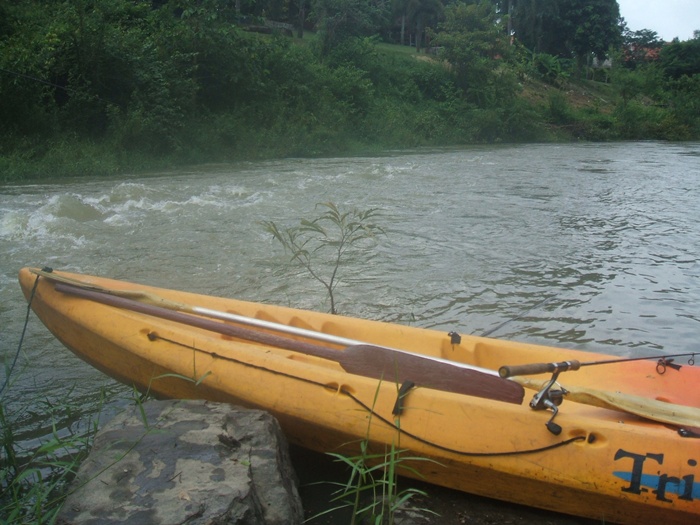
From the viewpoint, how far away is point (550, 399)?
2.49 metres

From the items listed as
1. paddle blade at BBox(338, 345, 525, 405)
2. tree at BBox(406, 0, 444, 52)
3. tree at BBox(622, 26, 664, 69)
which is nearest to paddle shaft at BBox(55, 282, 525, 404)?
paddle blade at BBox(338, 345, 525, 405)

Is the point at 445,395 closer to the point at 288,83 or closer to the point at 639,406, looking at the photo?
the point at 639,406

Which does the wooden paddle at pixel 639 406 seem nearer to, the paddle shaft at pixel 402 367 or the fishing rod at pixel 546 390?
the fishing rod at pixel 546 390

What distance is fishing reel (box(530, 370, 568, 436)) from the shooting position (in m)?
2.41

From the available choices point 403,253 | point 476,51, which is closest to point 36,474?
point 403,253

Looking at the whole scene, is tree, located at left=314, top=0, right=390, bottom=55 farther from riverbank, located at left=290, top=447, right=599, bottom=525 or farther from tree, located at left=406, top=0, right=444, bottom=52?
riverbank, located at left=290, top=447, right=599, bottom=525

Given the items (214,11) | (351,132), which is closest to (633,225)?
(214,11)

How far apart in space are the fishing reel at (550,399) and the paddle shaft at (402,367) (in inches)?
4.5

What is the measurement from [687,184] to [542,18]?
31636mm

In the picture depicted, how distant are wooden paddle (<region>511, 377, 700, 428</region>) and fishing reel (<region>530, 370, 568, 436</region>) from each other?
3 centimetres

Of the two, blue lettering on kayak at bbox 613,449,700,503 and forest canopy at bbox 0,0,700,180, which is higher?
forest canopy at bbox 0,0,700,180

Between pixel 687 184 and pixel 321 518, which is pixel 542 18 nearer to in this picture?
pixel 687 184

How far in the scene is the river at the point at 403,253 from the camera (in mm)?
4434

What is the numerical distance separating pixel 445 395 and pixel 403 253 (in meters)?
4.29
